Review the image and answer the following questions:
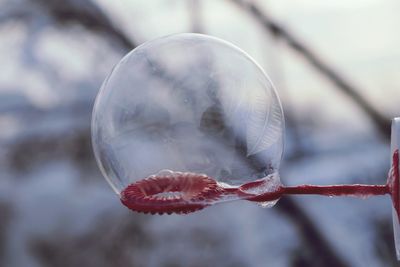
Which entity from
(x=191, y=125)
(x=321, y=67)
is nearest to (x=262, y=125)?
(x=191, y=125)

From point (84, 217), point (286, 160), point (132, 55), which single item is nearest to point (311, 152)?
point (286, 160)

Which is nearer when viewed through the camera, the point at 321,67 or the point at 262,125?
the point at 262,125

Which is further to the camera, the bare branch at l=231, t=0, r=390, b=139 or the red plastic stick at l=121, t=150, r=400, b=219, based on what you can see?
the bare branch at l=231, t=0, r=390, b=139

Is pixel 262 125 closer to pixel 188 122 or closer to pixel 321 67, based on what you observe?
pixel 188 122

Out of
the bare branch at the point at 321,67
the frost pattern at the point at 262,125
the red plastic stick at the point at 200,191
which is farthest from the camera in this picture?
the bare branch at the point at 321,67

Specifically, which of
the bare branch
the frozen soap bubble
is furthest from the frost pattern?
the bare branch

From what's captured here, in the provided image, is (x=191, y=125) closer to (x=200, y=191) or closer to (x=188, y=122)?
(x=188, y=122)

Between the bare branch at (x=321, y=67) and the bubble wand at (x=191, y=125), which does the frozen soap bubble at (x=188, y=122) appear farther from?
the bare branch at (x=321, y=67)

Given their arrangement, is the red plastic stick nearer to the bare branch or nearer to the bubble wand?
the bubble wand

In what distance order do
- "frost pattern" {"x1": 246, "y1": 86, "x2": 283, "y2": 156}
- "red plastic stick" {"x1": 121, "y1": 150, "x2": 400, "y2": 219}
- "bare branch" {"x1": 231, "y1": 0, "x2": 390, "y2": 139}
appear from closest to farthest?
"red plastic stick" {"x1": 121, "y1": 150, "x2": 400, "y2": 219}
"frost pattern" {"x1": 246, "y1": 86, "x2": 283, "y2": 156}
"bare branch" {"x1": 231, "y1": 0, "x2": 390, "y2": 139}

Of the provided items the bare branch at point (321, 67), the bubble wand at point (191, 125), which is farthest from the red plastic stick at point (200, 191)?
the bare branch at point (321, 67)
